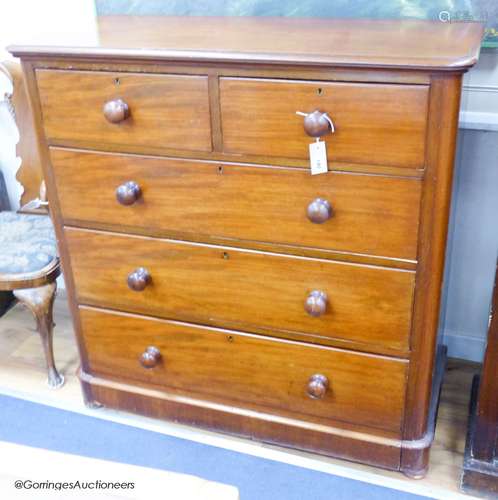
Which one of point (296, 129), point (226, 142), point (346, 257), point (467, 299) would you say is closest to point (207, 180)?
point (226, 142)

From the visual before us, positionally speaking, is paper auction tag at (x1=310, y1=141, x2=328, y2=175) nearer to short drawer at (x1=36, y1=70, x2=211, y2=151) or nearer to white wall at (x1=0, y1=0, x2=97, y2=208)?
short drawer at (x1=36, y1=70, x2=211, y2=151)

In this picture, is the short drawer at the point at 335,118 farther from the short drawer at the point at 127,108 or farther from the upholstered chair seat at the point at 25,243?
the upholstered chair seat at the point at 25,243

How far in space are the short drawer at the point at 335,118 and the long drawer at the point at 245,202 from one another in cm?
5

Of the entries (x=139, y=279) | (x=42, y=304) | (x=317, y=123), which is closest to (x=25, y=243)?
(x=42, y=304)

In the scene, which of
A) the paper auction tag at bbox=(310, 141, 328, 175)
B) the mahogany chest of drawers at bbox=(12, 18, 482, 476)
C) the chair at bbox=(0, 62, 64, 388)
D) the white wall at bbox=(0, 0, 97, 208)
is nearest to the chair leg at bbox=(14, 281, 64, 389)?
the chair at bbox=(0, 62, 64, 388)

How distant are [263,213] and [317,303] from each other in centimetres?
25

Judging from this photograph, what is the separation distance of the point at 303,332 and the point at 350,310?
0.15 meters

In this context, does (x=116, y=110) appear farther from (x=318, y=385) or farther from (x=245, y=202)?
(x=318, y=385)

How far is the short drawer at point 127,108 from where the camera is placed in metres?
1.54

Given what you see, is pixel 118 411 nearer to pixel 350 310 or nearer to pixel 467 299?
pixel 350 310

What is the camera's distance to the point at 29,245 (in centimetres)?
214

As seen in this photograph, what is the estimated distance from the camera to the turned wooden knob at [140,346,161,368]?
6.28ft

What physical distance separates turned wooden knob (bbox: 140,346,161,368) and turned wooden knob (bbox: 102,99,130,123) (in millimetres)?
662

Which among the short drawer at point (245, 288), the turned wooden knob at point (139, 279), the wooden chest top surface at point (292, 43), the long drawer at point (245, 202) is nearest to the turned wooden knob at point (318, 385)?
the short drawer at point (245, 288)
